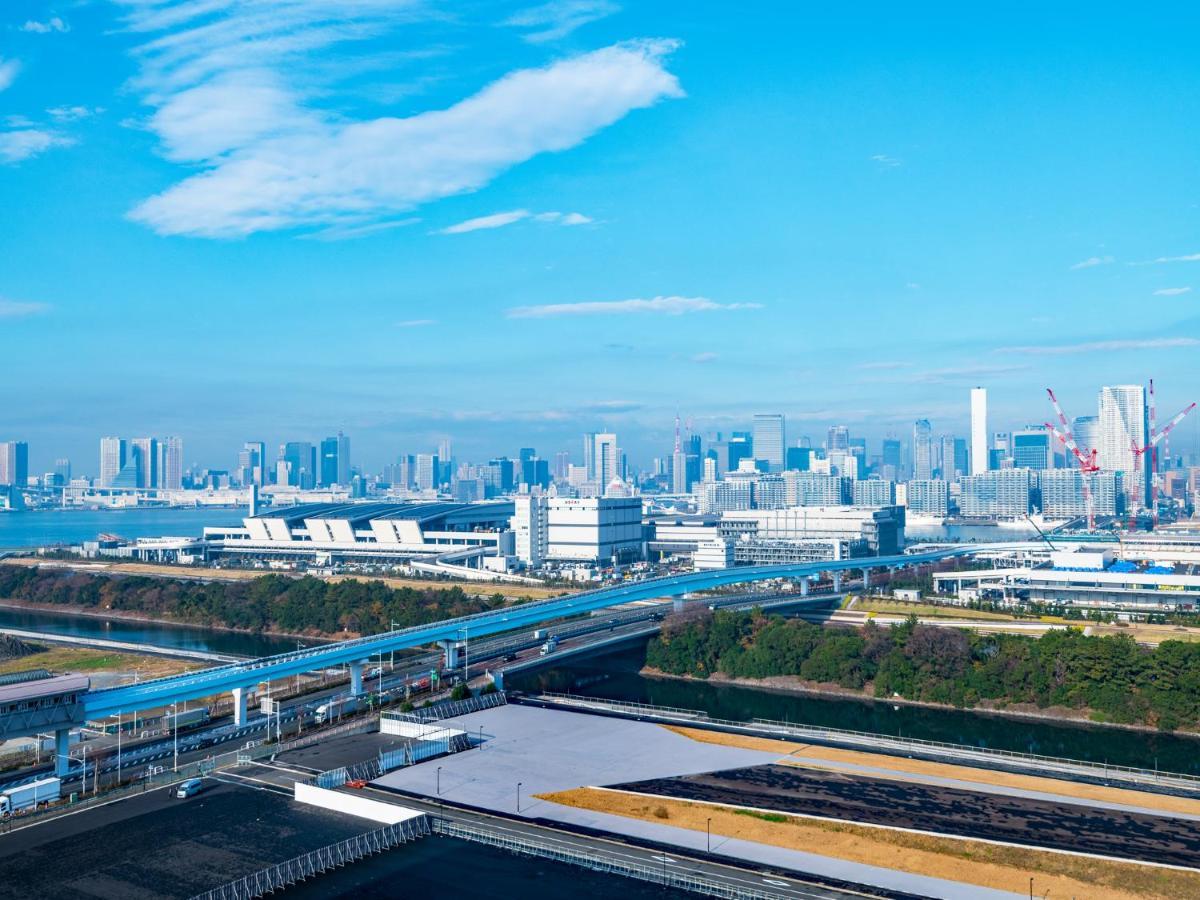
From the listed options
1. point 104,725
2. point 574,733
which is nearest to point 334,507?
point 104,725

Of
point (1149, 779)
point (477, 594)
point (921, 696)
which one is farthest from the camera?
point (477, 594)

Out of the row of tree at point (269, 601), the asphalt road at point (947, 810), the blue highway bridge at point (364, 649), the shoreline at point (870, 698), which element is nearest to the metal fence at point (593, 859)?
the asphalt road at point (947, 810)

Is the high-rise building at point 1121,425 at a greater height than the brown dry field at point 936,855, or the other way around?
the high-rise building at point 1121,425

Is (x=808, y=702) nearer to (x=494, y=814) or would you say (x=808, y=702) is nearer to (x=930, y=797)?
(x=930, y=797)

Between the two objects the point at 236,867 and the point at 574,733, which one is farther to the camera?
the point at 574,733

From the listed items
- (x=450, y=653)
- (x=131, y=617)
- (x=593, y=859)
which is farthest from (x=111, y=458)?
(x=593, y=859)

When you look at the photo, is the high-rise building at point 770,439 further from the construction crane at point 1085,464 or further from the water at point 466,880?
the water at point 466,880
